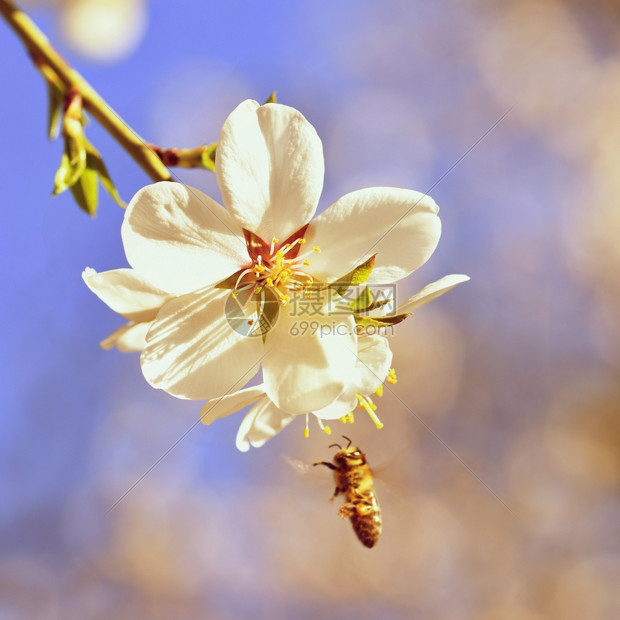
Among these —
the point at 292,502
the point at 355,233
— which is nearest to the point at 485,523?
the point at 292,502

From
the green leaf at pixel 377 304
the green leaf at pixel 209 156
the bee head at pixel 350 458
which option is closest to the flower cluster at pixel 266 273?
the green leaf at pixel 377 304

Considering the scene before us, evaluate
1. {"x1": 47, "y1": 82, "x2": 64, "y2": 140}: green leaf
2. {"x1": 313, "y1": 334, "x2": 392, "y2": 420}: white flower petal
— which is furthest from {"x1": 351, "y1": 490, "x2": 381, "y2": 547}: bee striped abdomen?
{"x1": 47, "y1": 82, "x2": 64, "y2": 140}: green leaf

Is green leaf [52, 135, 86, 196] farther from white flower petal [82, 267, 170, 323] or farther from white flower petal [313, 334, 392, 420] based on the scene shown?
white flower petal [313, 334, 392, 420]

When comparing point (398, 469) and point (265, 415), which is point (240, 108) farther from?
point (398, 469)

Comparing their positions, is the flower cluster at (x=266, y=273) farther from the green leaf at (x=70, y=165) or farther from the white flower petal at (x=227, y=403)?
the green leaf at (x=70, y=165)

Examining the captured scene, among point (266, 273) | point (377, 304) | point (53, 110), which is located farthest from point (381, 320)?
point (53, 110)

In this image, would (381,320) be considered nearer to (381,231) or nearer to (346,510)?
(381,231)
